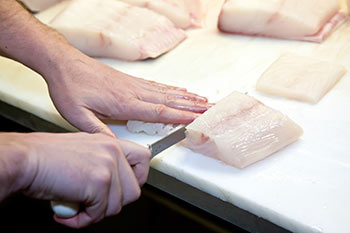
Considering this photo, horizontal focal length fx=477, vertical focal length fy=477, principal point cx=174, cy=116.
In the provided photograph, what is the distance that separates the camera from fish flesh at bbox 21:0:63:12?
292 cm

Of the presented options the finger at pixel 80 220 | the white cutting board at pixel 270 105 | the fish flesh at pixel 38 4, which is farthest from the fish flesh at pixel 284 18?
the finger at pixel 80 220

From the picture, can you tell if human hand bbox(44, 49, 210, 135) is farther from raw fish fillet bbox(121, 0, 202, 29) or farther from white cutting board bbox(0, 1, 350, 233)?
raw fish fillet bbox(121, 0, 202, 29)

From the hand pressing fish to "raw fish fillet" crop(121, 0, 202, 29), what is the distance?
98 cm

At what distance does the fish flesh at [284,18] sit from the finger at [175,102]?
75cm

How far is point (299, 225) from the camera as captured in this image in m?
1.42

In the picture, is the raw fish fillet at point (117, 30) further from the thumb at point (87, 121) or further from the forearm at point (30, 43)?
the thumb at point (87, 121)

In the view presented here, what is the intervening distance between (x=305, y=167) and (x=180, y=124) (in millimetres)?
502

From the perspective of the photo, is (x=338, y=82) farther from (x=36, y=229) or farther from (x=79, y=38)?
(x=36, y=229)

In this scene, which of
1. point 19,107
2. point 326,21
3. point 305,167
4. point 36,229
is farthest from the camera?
point 36,229

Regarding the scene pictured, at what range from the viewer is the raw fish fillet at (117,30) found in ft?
7.86

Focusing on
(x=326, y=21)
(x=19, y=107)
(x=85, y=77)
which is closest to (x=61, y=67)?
(x=85, y=77)

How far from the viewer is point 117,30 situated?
2447 mm

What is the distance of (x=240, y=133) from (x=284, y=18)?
93 cm

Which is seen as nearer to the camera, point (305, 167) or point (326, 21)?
point (305, 167)
